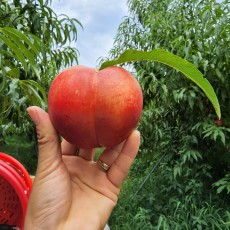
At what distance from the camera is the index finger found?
2.94 feet

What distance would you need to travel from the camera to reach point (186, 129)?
2.72 meters

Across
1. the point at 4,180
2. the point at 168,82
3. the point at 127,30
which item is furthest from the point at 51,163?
the point at 127,30

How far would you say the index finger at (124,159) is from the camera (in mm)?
898

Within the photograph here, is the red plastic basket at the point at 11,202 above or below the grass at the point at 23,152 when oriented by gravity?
below

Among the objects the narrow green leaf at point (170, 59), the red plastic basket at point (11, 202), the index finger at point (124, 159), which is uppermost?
the narrow green leaf at point (170, 59)

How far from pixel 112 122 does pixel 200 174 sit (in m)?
1.95

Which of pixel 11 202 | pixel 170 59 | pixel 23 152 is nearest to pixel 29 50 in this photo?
pixel 11 202

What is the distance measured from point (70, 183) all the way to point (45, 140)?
0.14 metres

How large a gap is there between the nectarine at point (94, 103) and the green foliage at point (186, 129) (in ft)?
4.76

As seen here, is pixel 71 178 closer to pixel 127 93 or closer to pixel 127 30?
pixel 127 93

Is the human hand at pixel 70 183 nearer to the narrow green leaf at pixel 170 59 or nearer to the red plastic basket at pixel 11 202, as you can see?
the narrow green leaf at pixel 170 59

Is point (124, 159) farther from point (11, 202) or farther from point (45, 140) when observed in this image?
point (11, 202)

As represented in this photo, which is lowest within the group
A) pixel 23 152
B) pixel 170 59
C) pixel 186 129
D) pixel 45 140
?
pixel 45 140

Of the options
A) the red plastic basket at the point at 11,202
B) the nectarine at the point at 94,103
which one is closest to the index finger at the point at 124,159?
the nectarine at the point at 94,103
